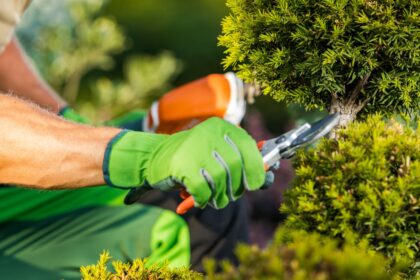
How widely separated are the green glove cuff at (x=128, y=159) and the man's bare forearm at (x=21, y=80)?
51.1 inches

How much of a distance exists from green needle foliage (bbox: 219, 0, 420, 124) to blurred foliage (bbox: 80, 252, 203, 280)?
435 mm

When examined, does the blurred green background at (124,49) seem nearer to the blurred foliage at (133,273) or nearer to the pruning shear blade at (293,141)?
the pruning shear blade at (293,141)

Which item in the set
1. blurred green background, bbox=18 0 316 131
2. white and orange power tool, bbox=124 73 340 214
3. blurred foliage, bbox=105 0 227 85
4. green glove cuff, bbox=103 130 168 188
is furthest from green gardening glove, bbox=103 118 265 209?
blurred foliage, bbox=105 0 227 85

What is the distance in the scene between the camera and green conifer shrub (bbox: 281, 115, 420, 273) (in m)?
1.22

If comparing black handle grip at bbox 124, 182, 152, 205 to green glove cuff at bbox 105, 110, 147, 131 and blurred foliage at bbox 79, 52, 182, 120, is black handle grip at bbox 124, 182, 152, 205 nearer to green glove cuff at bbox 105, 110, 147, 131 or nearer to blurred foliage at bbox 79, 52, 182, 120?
green glove cuff at bbox 105, 110, 147, 131

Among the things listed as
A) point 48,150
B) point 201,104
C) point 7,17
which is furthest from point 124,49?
point 48,150

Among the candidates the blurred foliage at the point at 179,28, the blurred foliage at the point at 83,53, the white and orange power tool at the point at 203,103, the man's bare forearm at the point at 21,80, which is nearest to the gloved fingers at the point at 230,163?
the white and orange power tool at the point at 203,103

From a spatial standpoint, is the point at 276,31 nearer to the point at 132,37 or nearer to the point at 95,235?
the point at 95,235

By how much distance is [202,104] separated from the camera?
2.25m

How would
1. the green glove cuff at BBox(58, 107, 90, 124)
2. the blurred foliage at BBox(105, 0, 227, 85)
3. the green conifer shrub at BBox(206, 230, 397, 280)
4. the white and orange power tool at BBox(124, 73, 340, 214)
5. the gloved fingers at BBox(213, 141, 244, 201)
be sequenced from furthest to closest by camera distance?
the blurred foliage at BBox(105, 0, 227, 85) → the green glove cuff at BBox(58, 107, 90, 124) → the white and orange power tool at BBox(124, 73, 340, 214) → the gloved fingers at BBox(213, 141, 244, 201) → the green conifer shrub at BBox(206, 230, 397, 280)

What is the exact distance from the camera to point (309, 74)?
4.65 ft

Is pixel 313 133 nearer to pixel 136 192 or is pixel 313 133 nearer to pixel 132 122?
pixel 136 192

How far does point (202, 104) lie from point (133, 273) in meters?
1.03

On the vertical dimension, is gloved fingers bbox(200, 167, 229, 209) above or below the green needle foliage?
below
